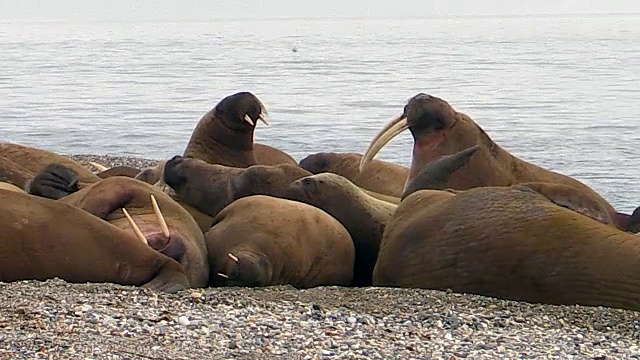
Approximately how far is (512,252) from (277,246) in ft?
4.22

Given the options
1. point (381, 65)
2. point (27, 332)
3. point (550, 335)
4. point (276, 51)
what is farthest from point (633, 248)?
point (276, 51)

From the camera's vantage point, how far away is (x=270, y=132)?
17.1 m

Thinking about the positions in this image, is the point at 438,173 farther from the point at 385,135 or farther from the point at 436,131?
the point at 385,135

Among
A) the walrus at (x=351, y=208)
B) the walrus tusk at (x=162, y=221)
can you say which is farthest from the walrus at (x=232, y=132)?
the walrus tusk at (x=162, y=221)

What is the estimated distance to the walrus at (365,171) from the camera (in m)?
→ 8.47

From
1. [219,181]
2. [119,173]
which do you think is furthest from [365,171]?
[119,173]

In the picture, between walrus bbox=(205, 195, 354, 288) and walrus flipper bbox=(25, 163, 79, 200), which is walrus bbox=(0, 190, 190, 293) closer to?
walrus bbox=(205, 195, 354, 288)

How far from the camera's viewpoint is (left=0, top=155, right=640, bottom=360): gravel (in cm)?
409

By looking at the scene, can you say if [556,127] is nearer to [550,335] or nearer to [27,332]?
[550,335]

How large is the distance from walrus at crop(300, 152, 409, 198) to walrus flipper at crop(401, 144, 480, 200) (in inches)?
37.8

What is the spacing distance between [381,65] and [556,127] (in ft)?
73.1

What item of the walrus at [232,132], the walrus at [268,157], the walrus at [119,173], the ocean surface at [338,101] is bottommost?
the ocean surface at [338,101]

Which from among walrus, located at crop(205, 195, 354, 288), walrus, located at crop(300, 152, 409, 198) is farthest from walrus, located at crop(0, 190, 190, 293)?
walrus, located at crop(300, 152, 409, 198)

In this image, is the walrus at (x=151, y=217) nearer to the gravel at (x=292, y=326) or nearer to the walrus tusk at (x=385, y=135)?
the gravel at (x=292, y=326)
